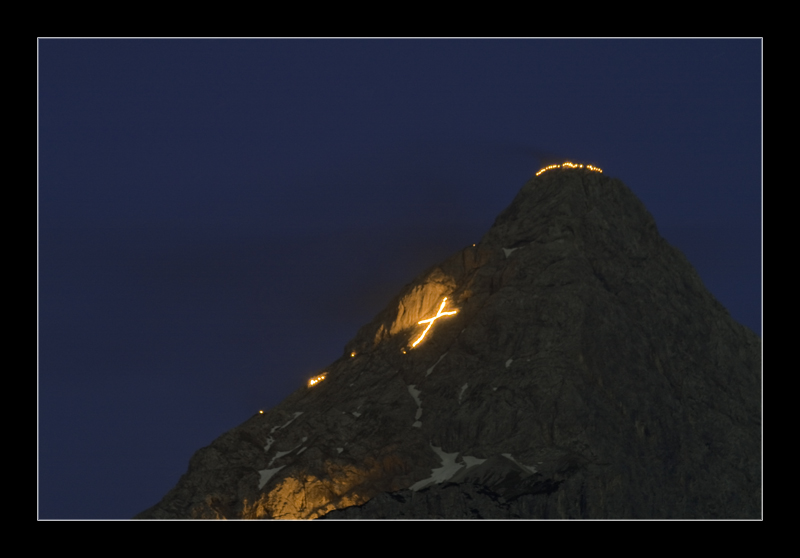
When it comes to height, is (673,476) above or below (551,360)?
below

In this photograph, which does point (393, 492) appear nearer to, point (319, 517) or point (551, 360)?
point (319, 517)

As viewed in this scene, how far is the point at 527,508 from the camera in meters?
178

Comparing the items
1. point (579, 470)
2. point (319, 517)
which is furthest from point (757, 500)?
point (319, 517)

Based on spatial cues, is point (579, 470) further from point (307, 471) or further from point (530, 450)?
point (307, 471)

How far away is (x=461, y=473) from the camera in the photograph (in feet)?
611

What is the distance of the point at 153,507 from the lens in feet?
642

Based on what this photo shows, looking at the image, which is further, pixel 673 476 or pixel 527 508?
pixel 673 476

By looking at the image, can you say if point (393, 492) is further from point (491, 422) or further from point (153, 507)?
point (153, 507)

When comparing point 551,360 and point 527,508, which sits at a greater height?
point 551,360

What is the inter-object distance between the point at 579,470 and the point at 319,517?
31.7 metres

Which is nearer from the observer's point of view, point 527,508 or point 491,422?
point 527,508

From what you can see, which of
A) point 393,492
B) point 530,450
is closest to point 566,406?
point 530,450

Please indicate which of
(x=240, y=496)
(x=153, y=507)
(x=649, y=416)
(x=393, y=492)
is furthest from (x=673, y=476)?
(x=153, y=507)

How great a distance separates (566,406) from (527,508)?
19.4 meters
